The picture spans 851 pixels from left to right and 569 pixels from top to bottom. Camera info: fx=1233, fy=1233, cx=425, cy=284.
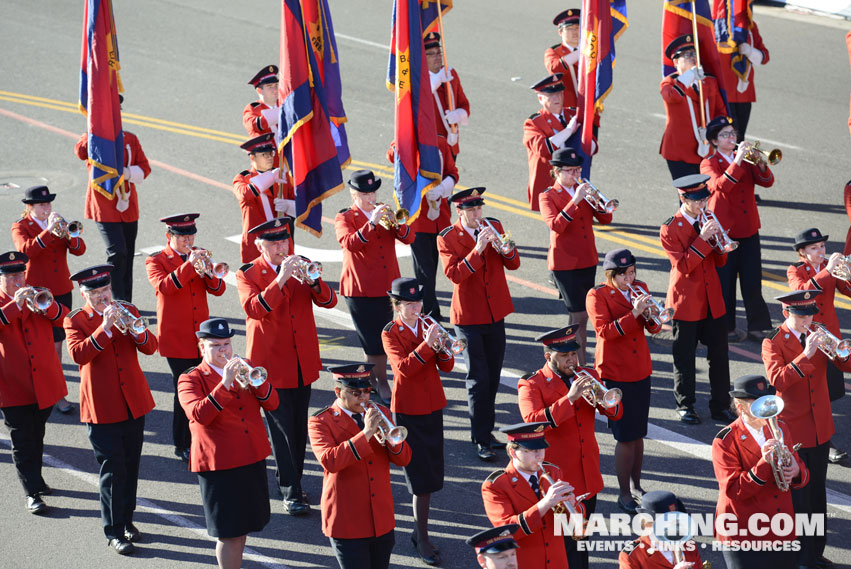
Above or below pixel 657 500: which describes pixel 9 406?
above

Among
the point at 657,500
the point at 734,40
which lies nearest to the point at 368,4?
the point at 734,40

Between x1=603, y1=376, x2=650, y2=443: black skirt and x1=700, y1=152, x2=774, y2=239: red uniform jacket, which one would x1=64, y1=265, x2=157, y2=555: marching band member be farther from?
x1=700, y1=152, x2=774, y2=239: red uniform jacket

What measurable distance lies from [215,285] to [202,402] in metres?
2.79

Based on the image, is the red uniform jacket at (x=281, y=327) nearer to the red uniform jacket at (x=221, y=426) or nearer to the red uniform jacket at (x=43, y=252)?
the red uniform jacket at (x=221, y=426)

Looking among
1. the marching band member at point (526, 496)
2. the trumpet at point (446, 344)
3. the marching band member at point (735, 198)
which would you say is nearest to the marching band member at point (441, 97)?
the marching band member at point (735, 198)

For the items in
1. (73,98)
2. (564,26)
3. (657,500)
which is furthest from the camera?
(73,98)

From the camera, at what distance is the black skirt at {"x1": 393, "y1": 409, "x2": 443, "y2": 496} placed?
10633 mm

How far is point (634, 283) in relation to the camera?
38.0ft

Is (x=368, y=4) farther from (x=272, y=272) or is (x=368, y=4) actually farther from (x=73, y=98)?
(x=272, y=272)

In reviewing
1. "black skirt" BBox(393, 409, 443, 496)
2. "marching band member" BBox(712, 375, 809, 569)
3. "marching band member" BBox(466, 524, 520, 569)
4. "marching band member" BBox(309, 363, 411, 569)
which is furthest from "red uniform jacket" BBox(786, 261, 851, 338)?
"marching band member" BBox(466, 524, 520, 569)

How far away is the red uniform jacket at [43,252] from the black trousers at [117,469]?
9.98 ft

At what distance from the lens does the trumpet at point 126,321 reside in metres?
10.6

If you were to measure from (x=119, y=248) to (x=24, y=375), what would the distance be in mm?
3683

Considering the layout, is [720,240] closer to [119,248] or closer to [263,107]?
[263,107]
